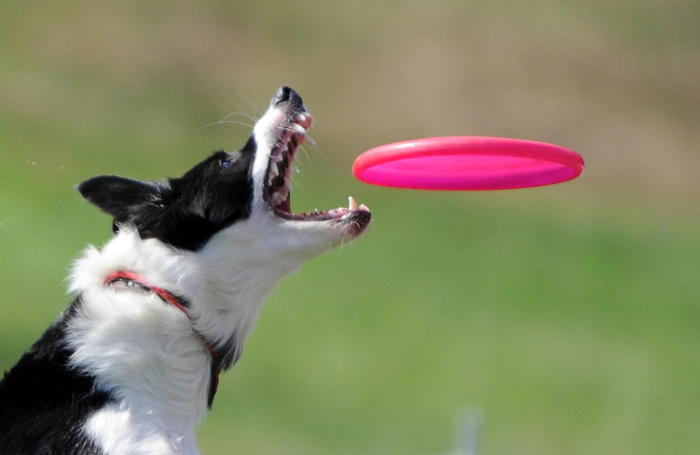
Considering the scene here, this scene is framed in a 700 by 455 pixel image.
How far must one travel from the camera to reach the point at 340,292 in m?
14.0

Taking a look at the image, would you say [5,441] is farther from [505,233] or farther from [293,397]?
[505,233]

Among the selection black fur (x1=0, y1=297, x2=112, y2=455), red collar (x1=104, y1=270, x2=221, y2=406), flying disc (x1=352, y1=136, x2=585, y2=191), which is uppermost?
flying disc (x1=352, y1=136, x2=585, y2=191)

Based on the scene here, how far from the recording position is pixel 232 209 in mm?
4559

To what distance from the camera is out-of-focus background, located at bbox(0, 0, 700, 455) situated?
39.9 ft

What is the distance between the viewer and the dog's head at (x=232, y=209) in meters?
4.52

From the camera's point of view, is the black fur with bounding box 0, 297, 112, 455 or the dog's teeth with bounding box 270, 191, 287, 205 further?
the dog's teeth with bounding box 270, 191, 287, 205

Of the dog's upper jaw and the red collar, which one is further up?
the dog's upper jaw

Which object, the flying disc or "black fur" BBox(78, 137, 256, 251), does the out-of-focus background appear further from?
"black fur" BBox(78, 137, 256, 251)

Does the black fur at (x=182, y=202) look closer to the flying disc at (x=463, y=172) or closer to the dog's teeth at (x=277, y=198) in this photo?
the dog's teeth at (x=277, y=198)

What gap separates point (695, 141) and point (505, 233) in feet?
16.2

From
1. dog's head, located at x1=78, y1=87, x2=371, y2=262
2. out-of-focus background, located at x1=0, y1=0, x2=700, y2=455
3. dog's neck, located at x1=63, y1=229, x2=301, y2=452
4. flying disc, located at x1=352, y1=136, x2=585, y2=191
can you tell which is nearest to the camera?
dog's neck, located at x1=63, y1=229, x2=301, y2=452

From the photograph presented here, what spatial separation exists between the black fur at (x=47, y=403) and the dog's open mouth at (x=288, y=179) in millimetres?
1171

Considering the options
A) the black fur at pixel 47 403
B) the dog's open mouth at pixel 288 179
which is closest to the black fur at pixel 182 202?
the dog's open mouth at pixel 288 179

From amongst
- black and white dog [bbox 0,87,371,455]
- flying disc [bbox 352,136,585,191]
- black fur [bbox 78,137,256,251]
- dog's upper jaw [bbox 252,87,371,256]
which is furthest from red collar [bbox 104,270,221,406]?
flying disc [bbox 352,136,585,191]
